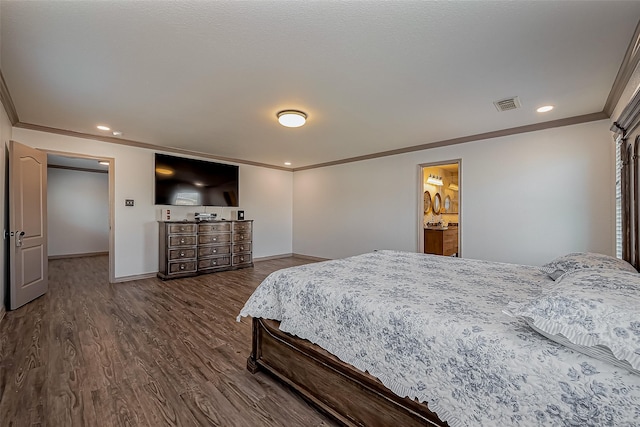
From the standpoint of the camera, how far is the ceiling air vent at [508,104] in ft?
9.79

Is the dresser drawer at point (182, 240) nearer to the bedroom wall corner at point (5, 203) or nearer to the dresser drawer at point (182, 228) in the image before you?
the dresser drawer at point (182, 228)

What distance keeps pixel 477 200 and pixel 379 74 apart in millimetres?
2879

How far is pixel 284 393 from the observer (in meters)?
1.86

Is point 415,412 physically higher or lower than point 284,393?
higher

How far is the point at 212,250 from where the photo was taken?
5410 mm

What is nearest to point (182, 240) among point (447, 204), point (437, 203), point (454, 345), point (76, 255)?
point (76, 255)

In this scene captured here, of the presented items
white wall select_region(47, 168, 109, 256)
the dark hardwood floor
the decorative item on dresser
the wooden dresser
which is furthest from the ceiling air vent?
white wall select_region(47, 168, 109, 256)

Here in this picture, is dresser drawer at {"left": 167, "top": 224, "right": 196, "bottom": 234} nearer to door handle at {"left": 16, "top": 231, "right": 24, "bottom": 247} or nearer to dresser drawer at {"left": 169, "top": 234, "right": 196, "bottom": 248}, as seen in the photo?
dresser drawer at {"left": 169, "top": 234, "right": 196, "bottom": 248}

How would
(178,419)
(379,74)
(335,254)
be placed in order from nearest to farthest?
1. (178,419)
2. (379,74)
3. (335,254)

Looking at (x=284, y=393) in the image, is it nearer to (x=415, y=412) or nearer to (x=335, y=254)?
(x=415, y=412)

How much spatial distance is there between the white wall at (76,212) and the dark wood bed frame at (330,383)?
7740mm

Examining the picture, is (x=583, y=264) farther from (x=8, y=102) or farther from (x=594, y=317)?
(x=8, y=102)

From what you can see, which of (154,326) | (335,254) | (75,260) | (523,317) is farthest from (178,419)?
(75,260)

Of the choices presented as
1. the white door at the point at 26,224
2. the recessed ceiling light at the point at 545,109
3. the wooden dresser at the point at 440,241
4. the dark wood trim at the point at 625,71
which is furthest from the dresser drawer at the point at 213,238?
the dark wood trim at the point at 625,71
